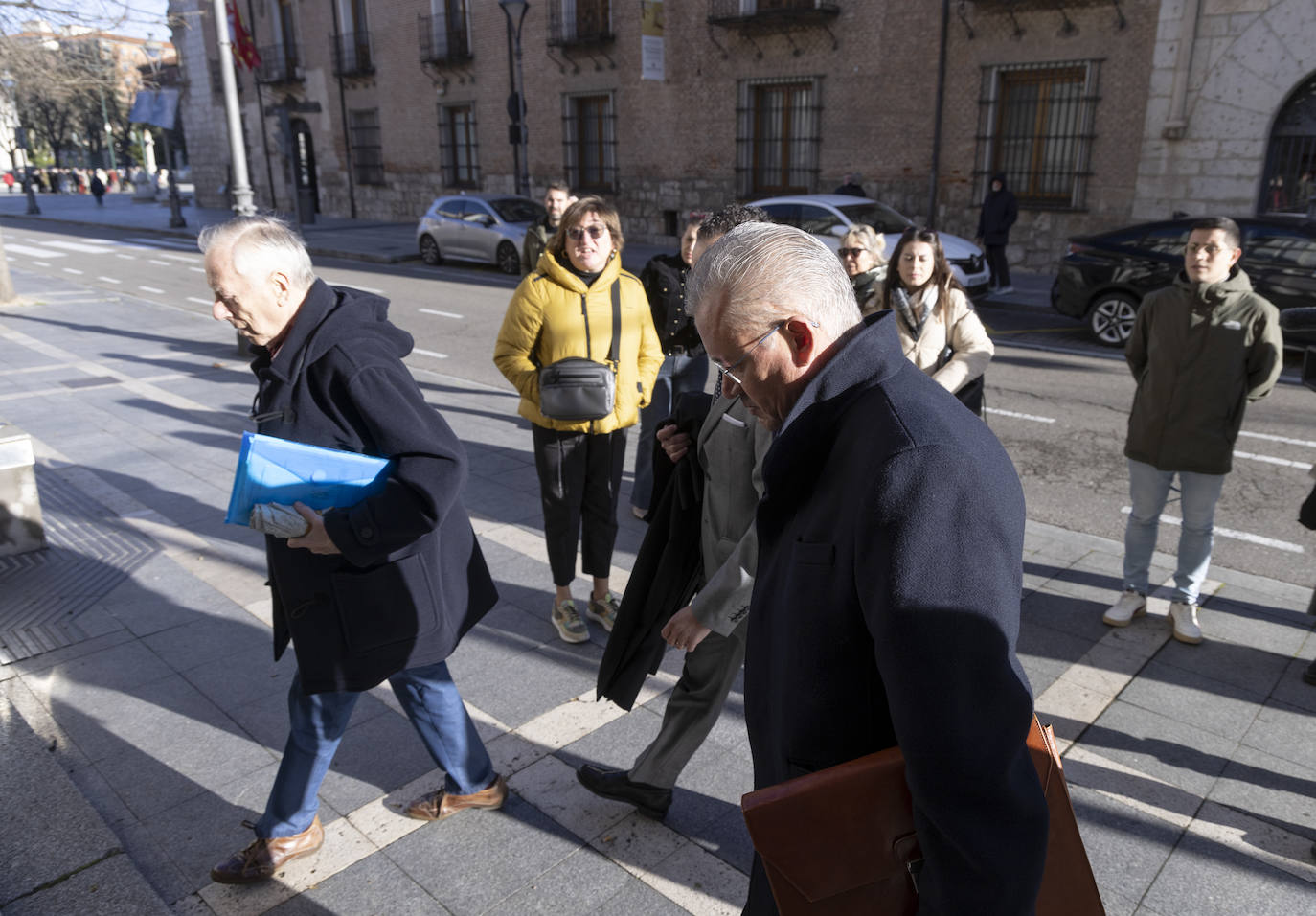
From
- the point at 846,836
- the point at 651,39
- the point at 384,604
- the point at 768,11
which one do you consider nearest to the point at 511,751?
the point at 384,604

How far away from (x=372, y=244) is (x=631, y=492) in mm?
19754

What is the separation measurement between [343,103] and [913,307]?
31.3 m

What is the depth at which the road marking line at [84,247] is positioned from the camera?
23031 millimetres

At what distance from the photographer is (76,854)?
8.91 feet

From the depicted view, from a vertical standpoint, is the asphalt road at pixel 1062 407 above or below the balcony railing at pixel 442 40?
below

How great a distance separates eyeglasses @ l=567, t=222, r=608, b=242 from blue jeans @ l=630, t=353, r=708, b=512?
166 cm

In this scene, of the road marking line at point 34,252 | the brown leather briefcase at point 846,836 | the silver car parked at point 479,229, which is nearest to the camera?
the brown leather briefcase at point 846,836

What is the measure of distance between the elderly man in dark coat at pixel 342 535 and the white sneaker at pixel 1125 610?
3011 mm

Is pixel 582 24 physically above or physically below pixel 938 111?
above

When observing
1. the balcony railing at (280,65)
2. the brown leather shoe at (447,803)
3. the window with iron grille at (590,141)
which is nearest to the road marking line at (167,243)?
the balcony railing at (280,65)

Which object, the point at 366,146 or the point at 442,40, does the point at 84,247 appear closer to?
the point at 366,146

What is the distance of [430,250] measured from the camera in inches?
808

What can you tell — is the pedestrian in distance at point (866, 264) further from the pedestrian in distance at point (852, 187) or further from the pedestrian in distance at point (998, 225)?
the pedestrian in distance at point (852, 187)

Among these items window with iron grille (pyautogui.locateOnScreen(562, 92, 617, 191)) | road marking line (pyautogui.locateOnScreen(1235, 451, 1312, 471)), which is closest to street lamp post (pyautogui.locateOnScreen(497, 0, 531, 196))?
window with iron grille (pyautogui.locateOnScreen(562, 92, 617, 191))
